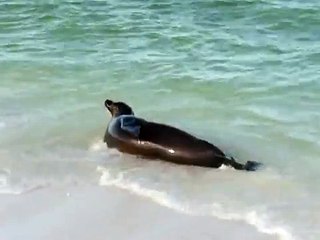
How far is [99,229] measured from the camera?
6.60m

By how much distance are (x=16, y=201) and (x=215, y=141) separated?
6.81 feet

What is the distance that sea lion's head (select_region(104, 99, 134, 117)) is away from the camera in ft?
28.7

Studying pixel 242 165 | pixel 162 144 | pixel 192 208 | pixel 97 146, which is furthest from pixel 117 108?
pixel 192 208

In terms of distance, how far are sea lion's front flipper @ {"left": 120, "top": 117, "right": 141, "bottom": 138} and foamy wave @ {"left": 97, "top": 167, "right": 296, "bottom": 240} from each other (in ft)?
1.80

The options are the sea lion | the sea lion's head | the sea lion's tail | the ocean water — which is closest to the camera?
the ocean water

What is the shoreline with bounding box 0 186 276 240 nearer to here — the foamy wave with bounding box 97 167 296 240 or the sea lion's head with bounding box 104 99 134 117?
the foamy wave with bounding box 97 167 296 240

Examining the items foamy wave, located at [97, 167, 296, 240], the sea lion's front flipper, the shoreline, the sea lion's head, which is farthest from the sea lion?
the shoreline

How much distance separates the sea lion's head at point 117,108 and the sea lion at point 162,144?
23 cm

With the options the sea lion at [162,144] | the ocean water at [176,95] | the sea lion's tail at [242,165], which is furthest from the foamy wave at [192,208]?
the sea lion's tail at [242,165]

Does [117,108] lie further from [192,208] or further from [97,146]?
[192,208]

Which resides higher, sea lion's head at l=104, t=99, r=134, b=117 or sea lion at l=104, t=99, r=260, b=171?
sea lion at l=104, t=99, r=260, b=171

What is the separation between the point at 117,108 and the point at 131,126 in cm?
62

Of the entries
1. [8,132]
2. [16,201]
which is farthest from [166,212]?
[8,132]

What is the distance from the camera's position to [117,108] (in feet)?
28.9
